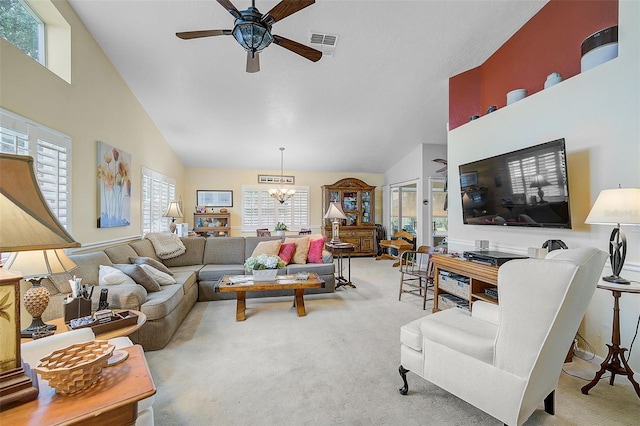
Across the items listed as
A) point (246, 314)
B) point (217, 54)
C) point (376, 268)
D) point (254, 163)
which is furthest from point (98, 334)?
point (254, 163)

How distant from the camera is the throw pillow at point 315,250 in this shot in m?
4.66

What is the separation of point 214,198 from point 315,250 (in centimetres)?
402

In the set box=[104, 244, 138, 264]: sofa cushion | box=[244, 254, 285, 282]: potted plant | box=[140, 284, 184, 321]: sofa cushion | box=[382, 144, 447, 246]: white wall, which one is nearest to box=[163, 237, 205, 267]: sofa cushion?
box=[104, 244, 138, 264]: sofa cushion

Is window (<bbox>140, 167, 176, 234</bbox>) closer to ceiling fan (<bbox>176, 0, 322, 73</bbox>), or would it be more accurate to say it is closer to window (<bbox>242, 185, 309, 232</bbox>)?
window (<bbox>242, 185, 309, 232</bbox>)

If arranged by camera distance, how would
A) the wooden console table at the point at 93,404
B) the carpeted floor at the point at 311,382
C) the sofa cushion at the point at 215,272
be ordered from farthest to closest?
the sofa cushion at the point at 215,272 < the carpeted floor at the point at 311,382 < the wooden console table at the point at 93,404

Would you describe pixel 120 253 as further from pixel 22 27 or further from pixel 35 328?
pixel 22 27

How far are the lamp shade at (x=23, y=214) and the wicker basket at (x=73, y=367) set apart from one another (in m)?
0.37

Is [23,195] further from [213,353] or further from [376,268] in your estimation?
[376,268]

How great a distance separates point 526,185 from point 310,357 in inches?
103

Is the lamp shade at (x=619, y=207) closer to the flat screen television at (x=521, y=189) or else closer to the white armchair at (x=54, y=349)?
the flat screen television at (x=521, y=189)

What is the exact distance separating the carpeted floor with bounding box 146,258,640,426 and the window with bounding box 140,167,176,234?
234 cm

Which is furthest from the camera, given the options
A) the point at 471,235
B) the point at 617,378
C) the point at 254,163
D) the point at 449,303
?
the point at 254,163

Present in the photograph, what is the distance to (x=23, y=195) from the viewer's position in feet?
2.96

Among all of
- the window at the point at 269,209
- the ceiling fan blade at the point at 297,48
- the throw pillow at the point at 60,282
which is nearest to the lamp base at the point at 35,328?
the throw pillow at the point at 60,282
